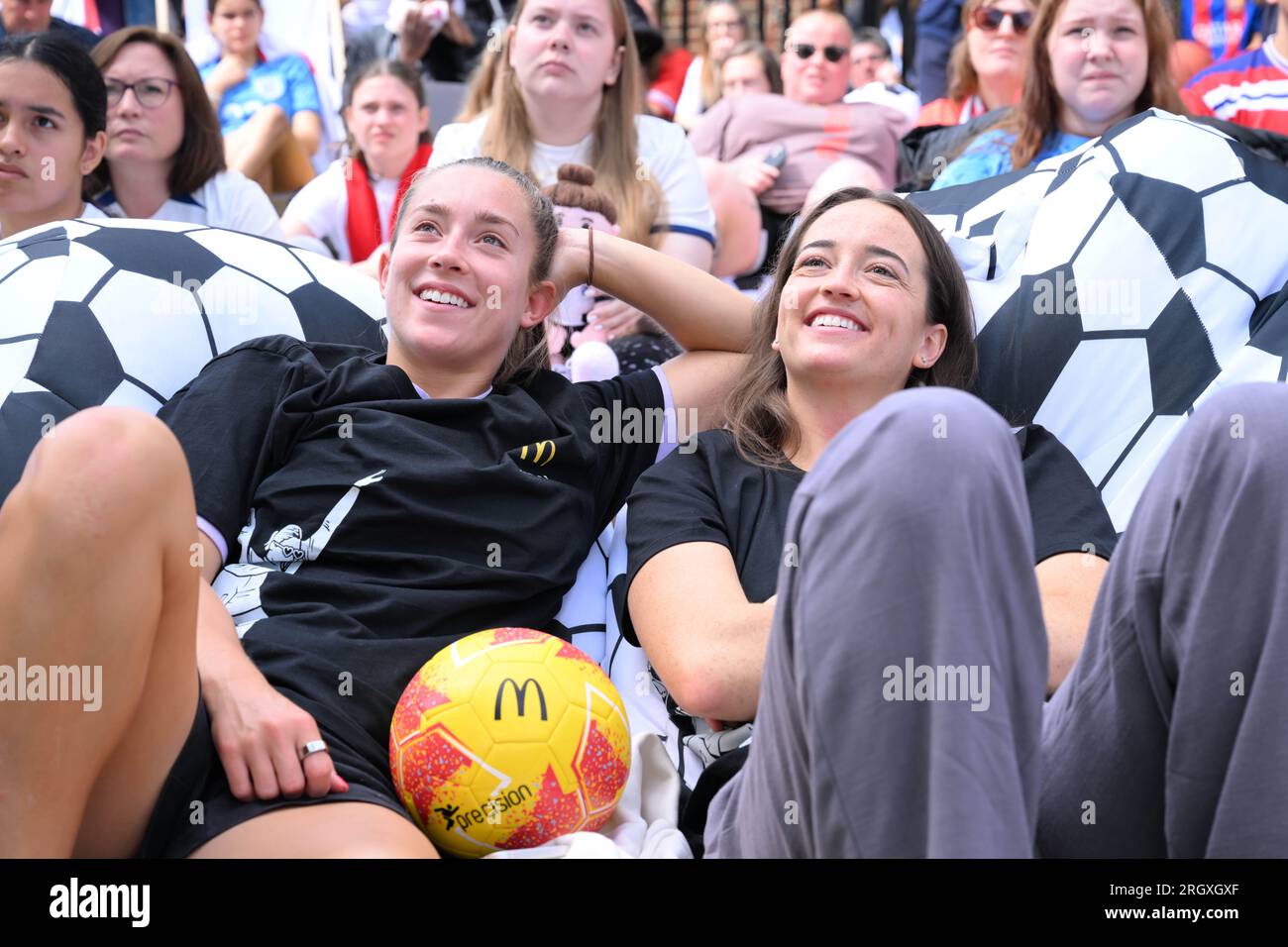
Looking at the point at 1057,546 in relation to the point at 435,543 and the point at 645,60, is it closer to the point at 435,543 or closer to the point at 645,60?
the point at 435,543

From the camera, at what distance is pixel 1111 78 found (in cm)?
326

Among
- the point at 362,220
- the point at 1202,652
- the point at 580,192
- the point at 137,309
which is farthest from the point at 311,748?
the point at 362,220

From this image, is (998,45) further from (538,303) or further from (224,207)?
(538,303)

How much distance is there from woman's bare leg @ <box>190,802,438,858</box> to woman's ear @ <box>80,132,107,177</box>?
89.7 inches

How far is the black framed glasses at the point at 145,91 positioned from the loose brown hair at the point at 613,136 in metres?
0.95

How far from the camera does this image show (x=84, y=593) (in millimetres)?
1330

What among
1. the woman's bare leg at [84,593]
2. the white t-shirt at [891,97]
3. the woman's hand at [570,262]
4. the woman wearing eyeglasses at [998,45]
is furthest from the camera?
the white t-shirt at [891,97]

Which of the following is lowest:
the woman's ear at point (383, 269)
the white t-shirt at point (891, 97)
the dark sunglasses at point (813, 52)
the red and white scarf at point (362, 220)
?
the woman's ear at point (383, 269)

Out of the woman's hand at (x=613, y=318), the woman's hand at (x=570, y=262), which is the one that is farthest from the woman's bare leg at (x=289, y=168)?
the woman's hand at (x=570, y=262)

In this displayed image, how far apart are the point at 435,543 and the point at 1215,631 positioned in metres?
1.11

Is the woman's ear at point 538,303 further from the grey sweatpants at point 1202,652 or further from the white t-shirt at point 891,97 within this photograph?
the white t-shirt at point 891,97

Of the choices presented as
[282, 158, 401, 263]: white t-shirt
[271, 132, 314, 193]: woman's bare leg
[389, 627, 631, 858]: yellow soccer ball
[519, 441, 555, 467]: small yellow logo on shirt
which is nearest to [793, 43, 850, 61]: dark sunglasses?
[282, 158, 401, 263]: white t-shirt

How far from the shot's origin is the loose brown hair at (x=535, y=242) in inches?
90.0

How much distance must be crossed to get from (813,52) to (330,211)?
1856 mm
